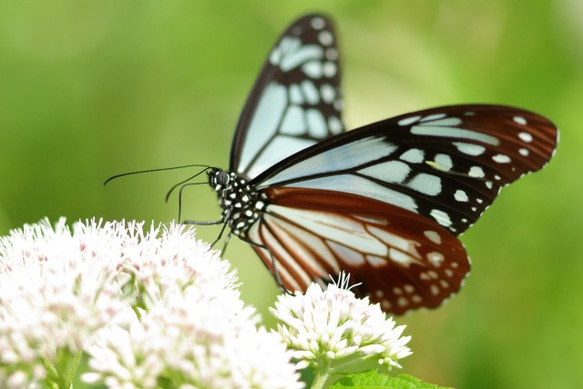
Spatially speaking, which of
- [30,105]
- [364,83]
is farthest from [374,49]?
[30,105]

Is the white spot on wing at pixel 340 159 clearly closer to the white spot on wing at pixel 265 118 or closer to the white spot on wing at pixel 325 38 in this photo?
the white spot on wing at pixel 265 118

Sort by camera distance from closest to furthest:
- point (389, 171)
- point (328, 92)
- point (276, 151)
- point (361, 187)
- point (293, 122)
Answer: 1. point (389, 171)
2. point (361, 187)
3. point (276, 151)
4. point (293, 122)
5. point (328, 92)

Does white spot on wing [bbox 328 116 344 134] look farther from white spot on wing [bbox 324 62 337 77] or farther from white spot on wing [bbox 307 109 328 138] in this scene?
white spot on wing [bbox 324 62 337 77]

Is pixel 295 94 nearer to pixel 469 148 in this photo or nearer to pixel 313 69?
pixel 313 69

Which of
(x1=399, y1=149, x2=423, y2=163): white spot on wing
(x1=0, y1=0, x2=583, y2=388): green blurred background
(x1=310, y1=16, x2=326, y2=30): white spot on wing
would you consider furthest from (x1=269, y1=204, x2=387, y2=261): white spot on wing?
(x1=0, y1=0, x2=583, y2=388): green blurred background

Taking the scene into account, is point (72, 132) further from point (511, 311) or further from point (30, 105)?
point (511, 311)

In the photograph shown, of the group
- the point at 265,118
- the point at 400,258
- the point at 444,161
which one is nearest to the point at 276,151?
the point at 265,118
